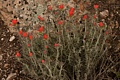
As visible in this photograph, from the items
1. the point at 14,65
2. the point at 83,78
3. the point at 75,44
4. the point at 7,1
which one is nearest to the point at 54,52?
the point at 75,44

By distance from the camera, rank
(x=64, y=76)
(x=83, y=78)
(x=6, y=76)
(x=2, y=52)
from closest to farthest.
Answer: (x=64, y=76) → (x=83, y=78) → (x=6, y=76) → (x=2, y=52)

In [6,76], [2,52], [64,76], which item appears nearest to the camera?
[64,76]

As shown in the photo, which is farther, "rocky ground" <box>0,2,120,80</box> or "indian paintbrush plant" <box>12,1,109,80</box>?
"rocky ground" <box>0,2,120,80</box>

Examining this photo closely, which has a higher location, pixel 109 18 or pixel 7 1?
pixel 7 1

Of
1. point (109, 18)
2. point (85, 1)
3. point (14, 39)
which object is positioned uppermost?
point (85, 1)

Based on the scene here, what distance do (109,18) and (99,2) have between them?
0.83 ft

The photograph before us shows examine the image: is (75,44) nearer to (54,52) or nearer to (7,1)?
(54,52)

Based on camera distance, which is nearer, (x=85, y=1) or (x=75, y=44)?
(x=75, y=44)

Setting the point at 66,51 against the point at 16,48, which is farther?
the point at 16,48

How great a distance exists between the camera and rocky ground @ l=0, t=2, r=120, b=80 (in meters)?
2.68

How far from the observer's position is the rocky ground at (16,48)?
8.80ft

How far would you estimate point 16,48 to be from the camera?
2.96m

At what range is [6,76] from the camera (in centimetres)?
275

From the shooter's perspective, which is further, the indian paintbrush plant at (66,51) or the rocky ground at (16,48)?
the rocky ground at (16,48)
